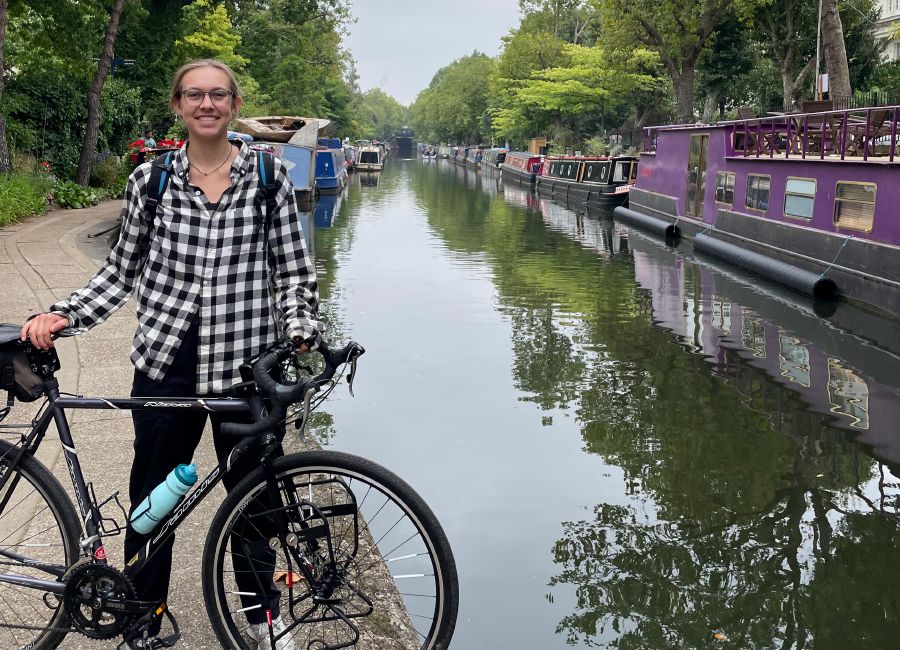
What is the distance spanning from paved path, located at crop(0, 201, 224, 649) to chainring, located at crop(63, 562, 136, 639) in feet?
1.34

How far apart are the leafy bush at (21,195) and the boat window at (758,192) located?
1428 cm

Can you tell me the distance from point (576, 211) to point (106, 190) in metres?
16.9

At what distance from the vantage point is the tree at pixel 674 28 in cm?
3800

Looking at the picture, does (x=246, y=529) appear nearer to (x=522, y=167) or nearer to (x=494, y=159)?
(x=522, y=167)

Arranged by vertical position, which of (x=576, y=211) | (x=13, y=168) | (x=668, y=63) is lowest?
(x=576, y=211)

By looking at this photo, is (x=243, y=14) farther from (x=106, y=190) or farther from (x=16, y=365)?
(x=16, y=365)

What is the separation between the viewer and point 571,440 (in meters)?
8.55

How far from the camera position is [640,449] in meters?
8.28

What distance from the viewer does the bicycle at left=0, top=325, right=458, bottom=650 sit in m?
3.25

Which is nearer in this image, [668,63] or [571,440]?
[571,440]

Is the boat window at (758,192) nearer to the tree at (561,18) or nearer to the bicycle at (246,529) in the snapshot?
the bicycle at (246,529)

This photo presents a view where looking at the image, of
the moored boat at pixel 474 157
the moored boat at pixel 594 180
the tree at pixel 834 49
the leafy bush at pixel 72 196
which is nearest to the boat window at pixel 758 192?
the tree at pixel 834 49

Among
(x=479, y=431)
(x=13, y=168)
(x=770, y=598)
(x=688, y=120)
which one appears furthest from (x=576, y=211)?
(x=770, y=598)

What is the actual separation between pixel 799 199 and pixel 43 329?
17.9m
